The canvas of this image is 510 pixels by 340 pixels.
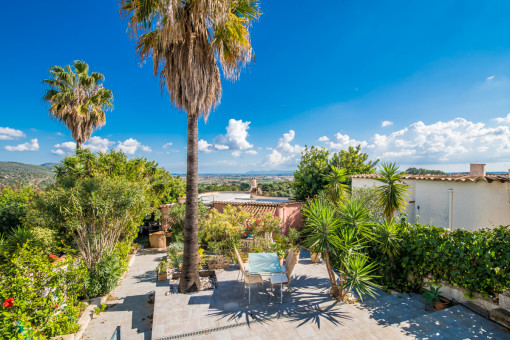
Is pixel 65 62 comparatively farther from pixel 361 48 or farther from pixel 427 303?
pixel 427 303

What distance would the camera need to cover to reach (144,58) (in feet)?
25.1

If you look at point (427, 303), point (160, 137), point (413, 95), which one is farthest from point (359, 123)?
point (160, 137)

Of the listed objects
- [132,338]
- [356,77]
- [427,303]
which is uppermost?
[356,77]

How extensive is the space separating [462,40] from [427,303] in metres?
11.8

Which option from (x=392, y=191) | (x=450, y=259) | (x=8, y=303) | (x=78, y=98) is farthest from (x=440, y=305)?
(x=78, y=98)

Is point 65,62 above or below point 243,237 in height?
above

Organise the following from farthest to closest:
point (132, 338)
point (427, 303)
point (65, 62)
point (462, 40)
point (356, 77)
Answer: point (356, 77), point (65, 62), point (462, 40), point (427, 303), point (132, 338)

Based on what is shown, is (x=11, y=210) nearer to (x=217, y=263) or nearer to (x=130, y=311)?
(x=130, y=311)

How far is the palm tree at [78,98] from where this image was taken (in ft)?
48.6

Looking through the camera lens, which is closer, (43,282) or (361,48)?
(43,282)

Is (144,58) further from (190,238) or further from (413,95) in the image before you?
(413,95)

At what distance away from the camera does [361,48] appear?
43.3 ft

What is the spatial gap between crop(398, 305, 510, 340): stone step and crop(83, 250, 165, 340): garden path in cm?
657

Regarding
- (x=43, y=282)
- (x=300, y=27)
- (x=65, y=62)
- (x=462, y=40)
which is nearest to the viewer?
(x=43, y=282)
